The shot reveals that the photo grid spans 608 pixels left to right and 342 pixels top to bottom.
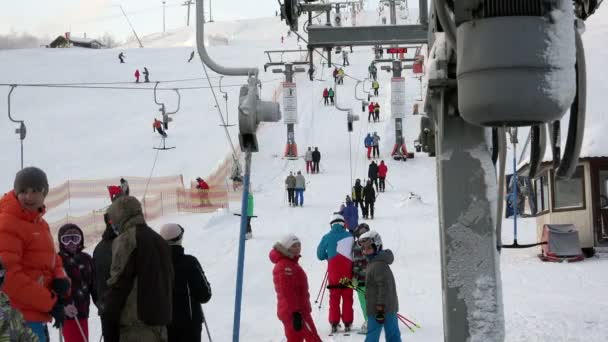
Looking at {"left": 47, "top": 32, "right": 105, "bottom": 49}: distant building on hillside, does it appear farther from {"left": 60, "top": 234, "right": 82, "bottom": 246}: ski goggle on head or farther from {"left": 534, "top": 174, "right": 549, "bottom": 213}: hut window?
{"left": 60, "top": 234, "right": 82, "bottom": 246}: ski goggle on head

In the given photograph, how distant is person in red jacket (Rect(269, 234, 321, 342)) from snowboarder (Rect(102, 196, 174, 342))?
3033 mm

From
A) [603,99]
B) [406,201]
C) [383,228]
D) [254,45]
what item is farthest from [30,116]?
[254,45]

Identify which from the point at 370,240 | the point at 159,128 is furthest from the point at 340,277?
the point at 159,128

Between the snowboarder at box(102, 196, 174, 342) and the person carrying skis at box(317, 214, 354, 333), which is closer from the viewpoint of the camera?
the snowboarder at box(102, 196, 174, 342)

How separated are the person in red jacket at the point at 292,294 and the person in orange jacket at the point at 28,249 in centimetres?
285

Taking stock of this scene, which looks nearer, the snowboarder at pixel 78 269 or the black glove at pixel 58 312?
the black glove at pixel 58 312

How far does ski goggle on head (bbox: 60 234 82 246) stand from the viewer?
809cm

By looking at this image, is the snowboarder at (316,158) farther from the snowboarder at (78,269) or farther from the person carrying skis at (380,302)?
the snowboarder at (78,269)

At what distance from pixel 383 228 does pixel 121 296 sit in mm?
17271

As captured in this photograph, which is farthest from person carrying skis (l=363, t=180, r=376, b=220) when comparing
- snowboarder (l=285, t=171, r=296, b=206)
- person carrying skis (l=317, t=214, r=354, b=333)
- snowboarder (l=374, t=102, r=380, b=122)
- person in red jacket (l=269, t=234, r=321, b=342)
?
snowboarder (l=374, t=102, r=380, b=122)

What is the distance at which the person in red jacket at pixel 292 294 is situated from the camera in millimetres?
8469

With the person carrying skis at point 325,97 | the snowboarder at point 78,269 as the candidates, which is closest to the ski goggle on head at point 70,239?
the snowboarder at point 78,269

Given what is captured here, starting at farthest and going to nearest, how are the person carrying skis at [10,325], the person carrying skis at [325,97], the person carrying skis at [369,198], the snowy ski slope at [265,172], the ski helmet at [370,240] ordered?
the person carrying skis at [325,97]
the person carrying skis at [369,198]
the snowy ski slope at [265,172]
the ski helmet at [370,240]
the person carrying skis at [10,325]

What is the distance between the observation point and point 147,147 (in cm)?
4091
